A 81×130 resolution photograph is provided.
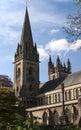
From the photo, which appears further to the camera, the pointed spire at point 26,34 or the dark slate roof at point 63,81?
the pointed spire at point 26,34

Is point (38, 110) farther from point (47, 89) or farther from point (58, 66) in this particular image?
point (58, 66)

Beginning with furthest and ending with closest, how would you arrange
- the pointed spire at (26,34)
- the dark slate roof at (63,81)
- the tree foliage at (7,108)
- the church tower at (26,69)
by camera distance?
1. the pointed spire at (26,34)
2. the church tower at (26,69)
3. the dark slate roof at (63,81)
4. the tree foliage at (7,108)

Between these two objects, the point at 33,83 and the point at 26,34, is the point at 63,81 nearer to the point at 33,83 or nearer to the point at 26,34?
the point at 33,83

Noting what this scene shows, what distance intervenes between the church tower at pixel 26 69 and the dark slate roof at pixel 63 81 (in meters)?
2.33

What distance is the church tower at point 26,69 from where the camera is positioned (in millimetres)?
95750

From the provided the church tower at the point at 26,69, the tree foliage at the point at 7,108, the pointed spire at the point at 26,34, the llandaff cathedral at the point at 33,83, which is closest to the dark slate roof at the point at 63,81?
the llandaff cathedral at the point at 33,83

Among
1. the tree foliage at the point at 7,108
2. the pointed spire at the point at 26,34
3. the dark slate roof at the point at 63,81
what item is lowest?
the tree foliage at the point at 7,108

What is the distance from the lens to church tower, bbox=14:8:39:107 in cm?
9575

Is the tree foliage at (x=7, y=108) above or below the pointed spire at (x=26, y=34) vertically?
below

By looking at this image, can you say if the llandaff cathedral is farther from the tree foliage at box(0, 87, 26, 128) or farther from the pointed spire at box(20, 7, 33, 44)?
the tree foliage at box(0, 87, 26, 128)

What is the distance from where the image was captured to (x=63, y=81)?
9231cm

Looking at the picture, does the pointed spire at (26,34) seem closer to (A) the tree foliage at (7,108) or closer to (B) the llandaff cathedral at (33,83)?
(B) the llandaff cathedral at (33,83)

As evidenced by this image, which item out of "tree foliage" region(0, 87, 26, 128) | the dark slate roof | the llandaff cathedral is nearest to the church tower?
the llandaff cathedral

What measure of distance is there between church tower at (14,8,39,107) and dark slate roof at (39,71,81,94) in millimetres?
2334
